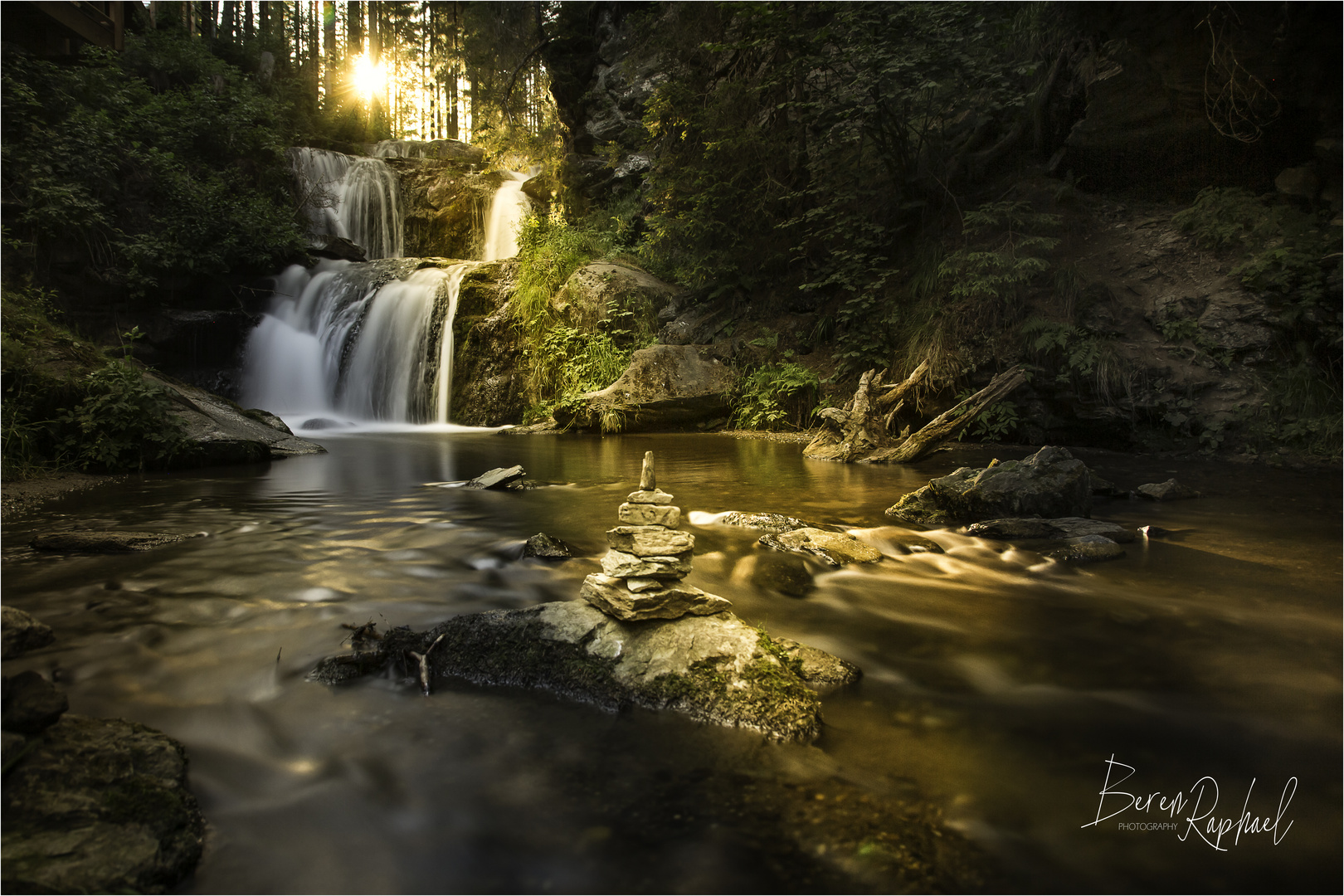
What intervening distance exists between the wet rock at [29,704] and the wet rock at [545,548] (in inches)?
101

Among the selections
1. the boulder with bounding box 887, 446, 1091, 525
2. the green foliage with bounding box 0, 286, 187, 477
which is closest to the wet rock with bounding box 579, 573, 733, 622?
the boulder with bounding box 887, 446, 1091, 525

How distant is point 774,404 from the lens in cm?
1175

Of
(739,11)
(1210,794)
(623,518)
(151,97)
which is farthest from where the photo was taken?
(151,97)

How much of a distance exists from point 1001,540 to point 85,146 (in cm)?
1637

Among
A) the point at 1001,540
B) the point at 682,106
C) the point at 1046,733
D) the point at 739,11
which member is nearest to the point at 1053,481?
the point at 1001,540

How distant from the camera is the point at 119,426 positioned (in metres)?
7.23

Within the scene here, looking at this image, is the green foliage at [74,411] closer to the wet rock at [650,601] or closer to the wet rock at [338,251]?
the wet rock at [650,601]

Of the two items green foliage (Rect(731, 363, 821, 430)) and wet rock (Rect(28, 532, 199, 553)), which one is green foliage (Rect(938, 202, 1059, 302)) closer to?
green foliage (Rect(731, 363, 821, 430))

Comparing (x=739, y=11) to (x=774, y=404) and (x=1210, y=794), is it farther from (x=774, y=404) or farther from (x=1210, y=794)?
(x=1210, y=794)

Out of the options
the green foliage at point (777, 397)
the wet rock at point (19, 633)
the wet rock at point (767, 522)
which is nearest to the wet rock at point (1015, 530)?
the wet rock at point (767, 522)

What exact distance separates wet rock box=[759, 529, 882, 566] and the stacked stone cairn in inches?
64.5

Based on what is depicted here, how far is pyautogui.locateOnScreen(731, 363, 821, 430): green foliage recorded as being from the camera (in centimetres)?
1156

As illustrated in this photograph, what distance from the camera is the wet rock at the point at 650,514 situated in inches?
115

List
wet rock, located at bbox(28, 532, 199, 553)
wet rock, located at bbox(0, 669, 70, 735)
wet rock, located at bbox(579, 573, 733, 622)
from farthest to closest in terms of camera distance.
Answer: wet rock, located at bbox(28, 532, 199, 553)
wet rock, located at bbox(579, 573, 733, 622)
wet rock, located at bbox(0, 669, 70, 735)
